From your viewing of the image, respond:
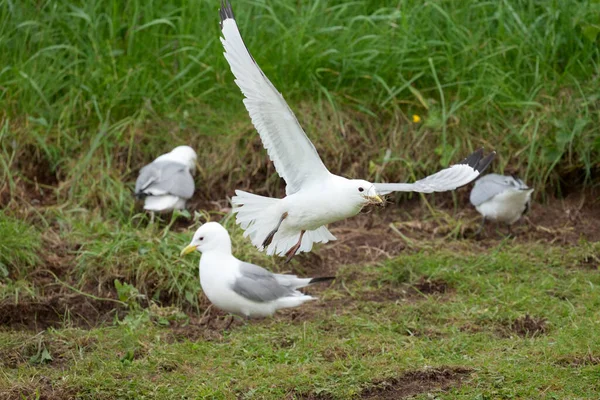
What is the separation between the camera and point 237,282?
5.75 meters

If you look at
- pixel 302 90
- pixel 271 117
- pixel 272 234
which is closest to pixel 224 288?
pixel 272 234

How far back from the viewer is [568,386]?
4391mm

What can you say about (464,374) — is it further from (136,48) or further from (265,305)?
(136,48)

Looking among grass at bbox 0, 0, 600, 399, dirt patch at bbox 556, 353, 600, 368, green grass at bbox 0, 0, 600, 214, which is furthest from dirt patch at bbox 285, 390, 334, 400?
green grass at bbox 0, 0, 600, 214

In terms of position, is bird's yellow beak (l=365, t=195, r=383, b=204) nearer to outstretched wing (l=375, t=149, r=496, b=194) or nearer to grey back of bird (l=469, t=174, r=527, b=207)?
outstretched wing (l=375, t=149, r=496, b=194)

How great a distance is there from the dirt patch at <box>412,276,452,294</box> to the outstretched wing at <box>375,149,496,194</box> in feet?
3.63

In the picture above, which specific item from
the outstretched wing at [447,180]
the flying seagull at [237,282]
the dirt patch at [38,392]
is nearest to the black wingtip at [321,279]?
the flying seagull at [237,282]

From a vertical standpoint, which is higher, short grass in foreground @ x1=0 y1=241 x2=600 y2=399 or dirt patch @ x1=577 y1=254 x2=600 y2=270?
short grass in foreground @ x1=0 y1=241 x2=600 y2=399

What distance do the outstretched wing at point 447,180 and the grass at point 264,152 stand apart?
810mm

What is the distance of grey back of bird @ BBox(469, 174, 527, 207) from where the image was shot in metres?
6.91

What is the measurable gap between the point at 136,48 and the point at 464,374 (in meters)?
4.62

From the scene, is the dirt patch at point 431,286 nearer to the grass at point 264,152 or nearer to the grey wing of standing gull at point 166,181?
the grass at point 264,152

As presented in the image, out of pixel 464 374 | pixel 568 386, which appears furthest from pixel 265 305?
pixel 568 386

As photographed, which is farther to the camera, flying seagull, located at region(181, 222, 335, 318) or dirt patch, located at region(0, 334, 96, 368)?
flying seagull, located at region(181, 222, 335, 318)
